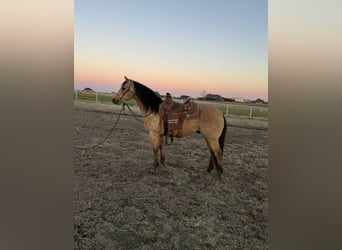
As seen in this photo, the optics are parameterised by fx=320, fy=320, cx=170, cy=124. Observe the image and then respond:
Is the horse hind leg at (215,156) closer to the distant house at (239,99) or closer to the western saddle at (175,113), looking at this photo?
the western saddle at (175,113)

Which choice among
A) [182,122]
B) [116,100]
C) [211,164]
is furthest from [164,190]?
[116,100]

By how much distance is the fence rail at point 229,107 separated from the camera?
8.33 ft

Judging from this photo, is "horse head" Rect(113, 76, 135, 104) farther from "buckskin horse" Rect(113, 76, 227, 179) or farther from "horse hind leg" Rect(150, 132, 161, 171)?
"horse hind leg" Rect(150, 132, 161, 171)

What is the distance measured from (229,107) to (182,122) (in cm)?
40

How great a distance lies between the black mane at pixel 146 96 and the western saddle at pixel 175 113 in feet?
0.24

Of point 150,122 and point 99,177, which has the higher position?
point 150,122

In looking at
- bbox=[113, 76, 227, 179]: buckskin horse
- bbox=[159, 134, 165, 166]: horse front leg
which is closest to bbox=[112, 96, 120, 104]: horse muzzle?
bbox=[113, 76, 227, 179]: buckskin horse

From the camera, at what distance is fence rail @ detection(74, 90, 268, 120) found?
100.0 inches

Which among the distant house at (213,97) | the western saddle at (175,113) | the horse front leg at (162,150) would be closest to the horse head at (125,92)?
the western saddle at (175,113)
